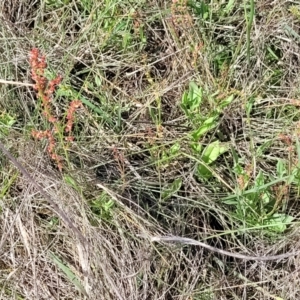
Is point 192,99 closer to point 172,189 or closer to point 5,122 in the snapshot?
point 172,189

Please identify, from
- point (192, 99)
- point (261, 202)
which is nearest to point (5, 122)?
point (192, 99)

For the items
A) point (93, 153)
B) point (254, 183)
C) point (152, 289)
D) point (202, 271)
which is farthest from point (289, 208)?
point (93, 153)

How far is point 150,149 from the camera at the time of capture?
1.60 m

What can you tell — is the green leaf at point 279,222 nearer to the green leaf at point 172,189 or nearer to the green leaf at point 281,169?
the green leaf at point 281,169

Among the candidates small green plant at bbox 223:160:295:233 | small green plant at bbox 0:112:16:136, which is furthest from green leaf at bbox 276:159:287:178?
small green plant at bbox 0:112:16:136

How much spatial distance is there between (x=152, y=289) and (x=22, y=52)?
31.1 inches

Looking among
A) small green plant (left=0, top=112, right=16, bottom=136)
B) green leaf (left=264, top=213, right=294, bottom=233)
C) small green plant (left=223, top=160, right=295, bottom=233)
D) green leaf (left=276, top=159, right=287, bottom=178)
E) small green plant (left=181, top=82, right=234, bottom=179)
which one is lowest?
green leaf (left=264, top=213, right=294, bottom=233)

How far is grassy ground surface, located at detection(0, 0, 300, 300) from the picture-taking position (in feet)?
4.95

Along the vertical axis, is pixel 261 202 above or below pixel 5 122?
below

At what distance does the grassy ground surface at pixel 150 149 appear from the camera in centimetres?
151

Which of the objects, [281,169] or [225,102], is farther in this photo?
[225,102]

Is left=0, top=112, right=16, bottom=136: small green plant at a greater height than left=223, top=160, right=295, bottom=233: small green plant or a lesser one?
greater

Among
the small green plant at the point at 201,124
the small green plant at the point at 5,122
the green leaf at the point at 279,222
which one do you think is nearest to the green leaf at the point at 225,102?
the small green plant at the point at 201,124

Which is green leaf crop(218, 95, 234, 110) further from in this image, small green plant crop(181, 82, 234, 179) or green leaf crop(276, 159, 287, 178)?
green leaf crop(276, 159, 287, 178)
